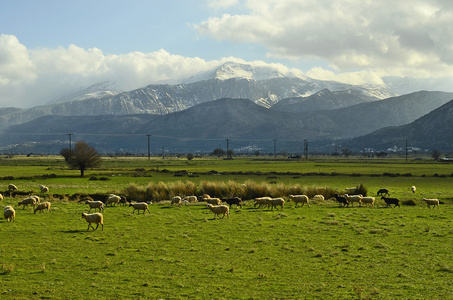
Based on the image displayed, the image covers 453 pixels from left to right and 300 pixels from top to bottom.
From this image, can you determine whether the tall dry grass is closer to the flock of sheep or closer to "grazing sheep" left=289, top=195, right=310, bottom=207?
the flock of sheep

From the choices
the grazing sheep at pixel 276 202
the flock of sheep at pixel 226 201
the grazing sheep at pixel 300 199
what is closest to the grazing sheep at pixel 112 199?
the flock of sheep at pixel 226 201

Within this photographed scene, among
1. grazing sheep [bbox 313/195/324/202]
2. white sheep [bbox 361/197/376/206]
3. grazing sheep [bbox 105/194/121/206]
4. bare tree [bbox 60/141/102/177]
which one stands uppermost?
bare tree [bbox 60/141/102/177]

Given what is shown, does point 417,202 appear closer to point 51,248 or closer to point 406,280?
point 406,280

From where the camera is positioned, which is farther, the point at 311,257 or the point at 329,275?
the point at 311,257

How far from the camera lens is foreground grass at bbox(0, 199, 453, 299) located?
611 inches

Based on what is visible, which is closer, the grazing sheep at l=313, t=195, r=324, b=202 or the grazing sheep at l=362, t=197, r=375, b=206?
the grazing sheep at l=362, t=197, r=375, b=206

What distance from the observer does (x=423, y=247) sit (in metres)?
22.0

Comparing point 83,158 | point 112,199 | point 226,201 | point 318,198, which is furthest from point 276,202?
point 83,158

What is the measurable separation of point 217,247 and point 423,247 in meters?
10.4

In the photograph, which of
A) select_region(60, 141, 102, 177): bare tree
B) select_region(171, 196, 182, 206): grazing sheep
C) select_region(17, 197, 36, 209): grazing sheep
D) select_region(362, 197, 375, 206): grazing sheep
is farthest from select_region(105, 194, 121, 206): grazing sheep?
select_region(60, 141, 102, 177): bare tree

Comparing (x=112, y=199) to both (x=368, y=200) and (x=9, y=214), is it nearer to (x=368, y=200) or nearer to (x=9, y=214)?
(x=9, y=214)

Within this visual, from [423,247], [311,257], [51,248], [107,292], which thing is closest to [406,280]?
[311,257]

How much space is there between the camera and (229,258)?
2017 centimetres

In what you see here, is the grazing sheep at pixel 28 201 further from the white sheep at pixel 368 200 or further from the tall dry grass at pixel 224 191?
the white sheep at pixel 368 200
